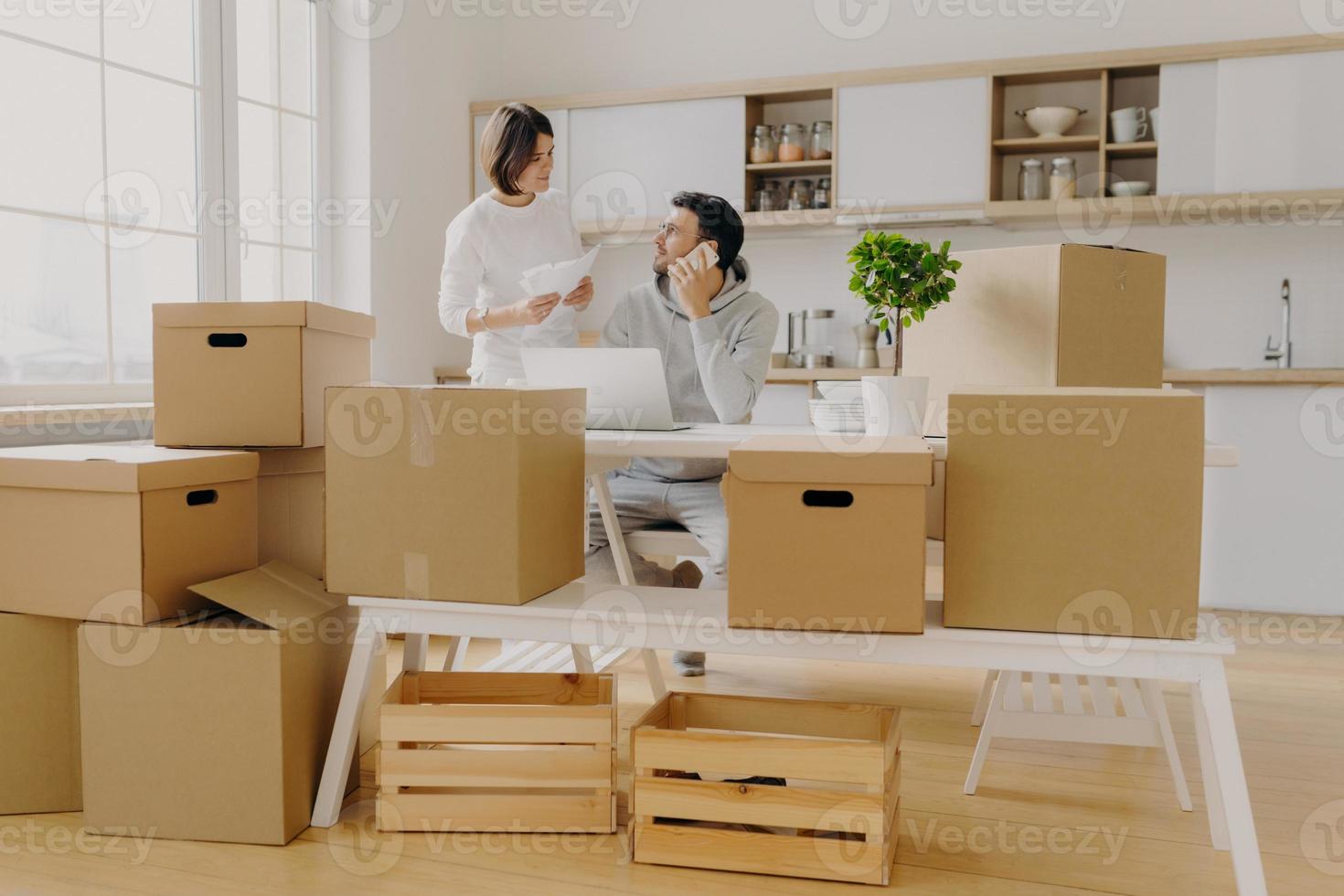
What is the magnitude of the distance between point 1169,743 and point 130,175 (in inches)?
117

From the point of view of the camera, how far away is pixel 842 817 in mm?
1679

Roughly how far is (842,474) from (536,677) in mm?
782

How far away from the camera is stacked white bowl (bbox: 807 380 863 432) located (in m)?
2.00

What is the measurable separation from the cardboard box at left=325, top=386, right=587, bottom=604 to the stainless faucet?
331cm

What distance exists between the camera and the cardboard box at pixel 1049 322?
1.92 m

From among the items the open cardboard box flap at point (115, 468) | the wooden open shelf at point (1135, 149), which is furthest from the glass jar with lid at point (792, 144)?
the open cardboard box flap at point (115, 468)

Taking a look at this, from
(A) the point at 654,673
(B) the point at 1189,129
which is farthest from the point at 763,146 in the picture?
(A) the point at 654,673

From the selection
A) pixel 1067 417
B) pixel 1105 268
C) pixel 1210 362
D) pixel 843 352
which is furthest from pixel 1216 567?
pixel 1067 417

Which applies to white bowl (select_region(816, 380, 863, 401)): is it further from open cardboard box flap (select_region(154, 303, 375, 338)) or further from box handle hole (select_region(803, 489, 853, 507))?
open cardboard box flap (select_region(154, 303, 375, 338))

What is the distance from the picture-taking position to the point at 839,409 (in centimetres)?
201

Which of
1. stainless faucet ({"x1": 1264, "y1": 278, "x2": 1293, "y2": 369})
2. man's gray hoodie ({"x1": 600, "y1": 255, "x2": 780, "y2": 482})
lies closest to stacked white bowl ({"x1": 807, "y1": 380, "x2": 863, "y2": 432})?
man's gray hoodie ({"x1": 600, "y1": 255, "x2": 780, "y2": 482})

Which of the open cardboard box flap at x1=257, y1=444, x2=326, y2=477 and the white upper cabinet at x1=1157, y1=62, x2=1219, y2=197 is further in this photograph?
the white upper cabinet at x1=1157, y1=62, x2=1219, y2=197

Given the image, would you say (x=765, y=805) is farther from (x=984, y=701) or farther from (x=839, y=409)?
(x=984, y=701)

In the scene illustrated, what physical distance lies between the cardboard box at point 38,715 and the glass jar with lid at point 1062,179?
11.6 ft
